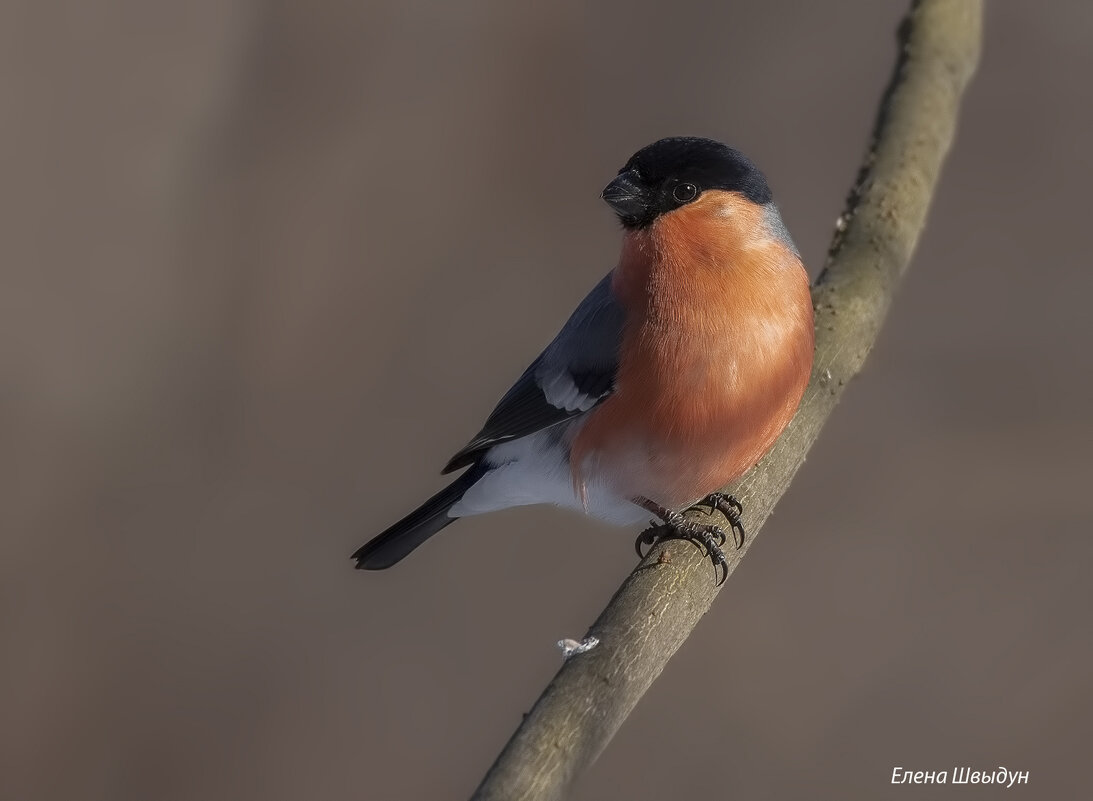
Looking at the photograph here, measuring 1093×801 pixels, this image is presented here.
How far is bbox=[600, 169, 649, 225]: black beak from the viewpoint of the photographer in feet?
11.1

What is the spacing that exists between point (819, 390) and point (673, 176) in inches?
30.2

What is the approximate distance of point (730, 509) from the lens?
11.6 ft

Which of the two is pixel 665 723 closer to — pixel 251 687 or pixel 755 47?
pixel 251 687

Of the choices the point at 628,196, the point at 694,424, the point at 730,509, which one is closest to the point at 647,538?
the point at 730,509

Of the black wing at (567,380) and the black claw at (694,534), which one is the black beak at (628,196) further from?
the black claw at (694,534)

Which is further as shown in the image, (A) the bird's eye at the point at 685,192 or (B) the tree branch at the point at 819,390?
(A) the bird's eye at the point at 685,192

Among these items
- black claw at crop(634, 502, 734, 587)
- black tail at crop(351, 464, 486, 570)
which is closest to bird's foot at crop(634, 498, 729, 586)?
black claw at crop(634, 502, 734, 587)

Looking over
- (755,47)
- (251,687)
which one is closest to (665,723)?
(251,687)

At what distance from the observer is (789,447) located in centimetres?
367

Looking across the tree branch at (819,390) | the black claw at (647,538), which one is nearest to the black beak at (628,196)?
the tree branch at (819,390)

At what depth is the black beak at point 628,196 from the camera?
3.40m

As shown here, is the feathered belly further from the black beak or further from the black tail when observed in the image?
the black tail

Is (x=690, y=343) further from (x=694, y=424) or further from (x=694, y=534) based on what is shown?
(x=694, y=534)

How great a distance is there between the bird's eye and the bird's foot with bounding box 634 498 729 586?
81 cm
